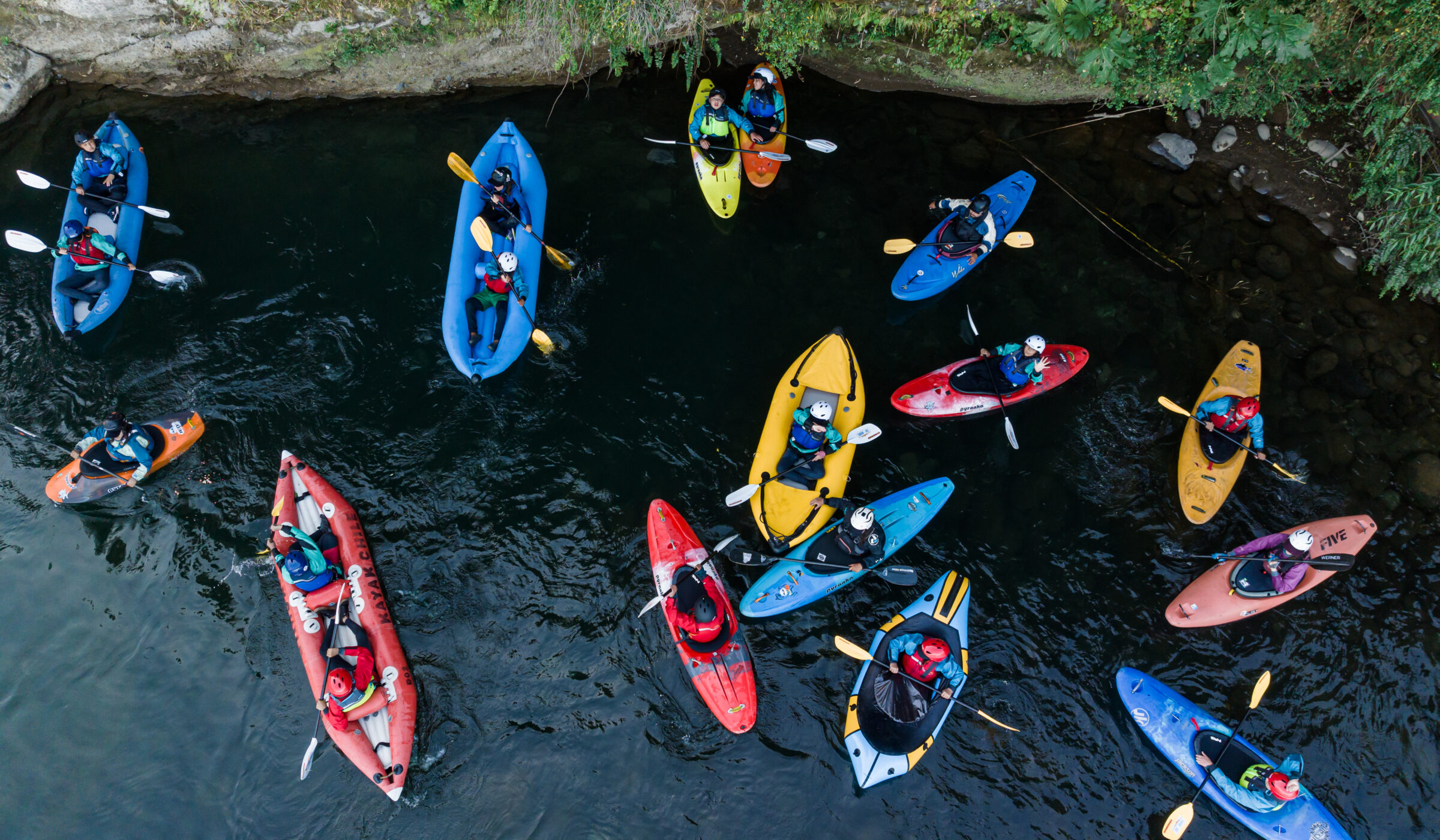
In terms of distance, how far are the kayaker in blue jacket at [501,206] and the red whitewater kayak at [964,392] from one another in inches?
236

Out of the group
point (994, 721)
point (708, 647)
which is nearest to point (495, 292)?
point (708, 647)

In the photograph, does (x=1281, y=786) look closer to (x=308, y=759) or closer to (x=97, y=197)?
(x=308, y=759)

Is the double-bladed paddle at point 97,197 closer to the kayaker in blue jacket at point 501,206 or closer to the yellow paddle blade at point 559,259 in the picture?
the kayaker in blue jacket at point 501,206

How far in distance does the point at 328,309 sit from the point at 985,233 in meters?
9.81

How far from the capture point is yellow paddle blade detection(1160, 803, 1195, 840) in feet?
A: 24.2

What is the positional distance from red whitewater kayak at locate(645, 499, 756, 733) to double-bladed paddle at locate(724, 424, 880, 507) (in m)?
0.80

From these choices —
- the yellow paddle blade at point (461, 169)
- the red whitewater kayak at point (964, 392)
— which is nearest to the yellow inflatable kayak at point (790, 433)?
the red whitewater kayak at point (964, 392)

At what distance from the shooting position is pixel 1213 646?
838 centimetres

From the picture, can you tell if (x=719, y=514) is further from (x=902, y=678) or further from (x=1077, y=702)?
(x=1077, y=702)

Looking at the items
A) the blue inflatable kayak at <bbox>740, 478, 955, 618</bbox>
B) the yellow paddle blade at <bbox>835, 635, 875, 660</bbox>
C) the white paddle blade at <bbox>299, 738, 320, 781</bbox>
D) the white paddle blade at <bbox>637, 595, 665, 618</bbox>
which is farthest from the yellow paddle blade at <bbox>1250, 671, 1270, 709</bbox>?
the white paddle blade at <bbox>299, 738, 320, 781</bbox>

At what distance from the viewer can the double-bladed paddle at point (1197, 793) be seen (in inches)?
291

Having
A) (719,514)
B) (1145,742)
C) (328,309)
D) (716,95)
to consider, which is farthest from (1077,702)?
(328,309)

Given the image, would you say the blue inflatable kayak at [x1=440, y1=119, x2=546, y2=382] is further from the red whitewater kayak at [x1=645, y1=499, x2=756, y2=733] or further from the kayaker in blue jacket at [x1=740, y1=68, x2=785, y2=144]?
the kayaker in blue jacket at [x1=740, y1=68, x2=785, y2=144]

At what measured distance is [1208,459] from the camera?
8.93m
